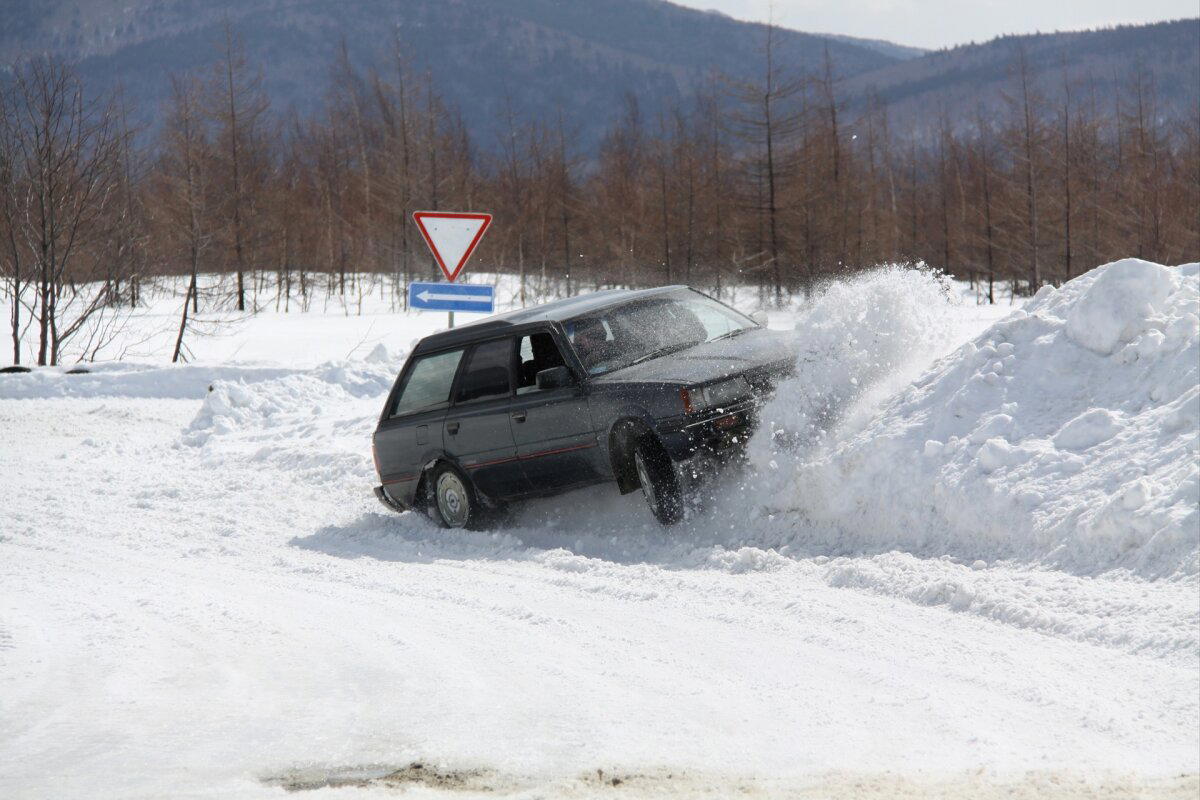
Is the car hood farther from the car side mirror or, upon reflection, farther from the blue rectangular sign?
the blue rectangular sign

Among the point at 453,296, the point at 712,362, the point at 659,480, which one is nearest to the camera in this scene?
the point at 659,480

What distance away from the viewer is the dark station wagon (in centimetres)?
762

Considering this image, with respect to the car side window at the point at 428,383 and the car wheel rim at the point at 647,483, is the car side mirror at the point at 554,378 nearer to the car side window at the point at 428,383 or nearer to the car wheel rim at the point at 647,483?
the car wheel rim at the point at 647,483

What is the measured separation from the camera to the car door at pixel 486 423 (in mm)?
8516

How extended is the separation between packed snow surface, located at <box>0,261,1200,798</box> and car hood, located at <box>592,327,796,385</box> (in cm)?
26

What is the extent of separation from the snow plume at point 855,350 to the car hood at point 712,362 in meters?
0.19

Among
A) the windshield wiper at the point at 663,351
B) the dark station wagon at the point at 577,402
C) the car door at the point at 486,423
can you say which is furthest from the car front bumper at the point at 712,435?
the car door at the point at 486,423

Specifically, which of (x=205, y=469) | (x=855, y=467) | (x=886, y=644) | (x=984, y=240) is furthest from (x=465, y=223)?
(x=984, y=240)

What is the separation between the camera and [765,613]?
5.89 metres

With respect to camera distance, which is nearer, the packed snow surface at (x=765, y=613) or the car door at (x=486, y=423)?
the packed snow surface at (x=765, y=613)

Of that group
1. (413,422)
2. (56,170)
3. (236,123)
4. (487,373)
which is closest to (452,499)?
(413,422)

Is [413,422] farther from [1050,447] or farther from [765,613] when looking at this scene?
[1050,447]

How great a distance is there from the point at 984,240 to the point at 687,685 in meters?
45.6

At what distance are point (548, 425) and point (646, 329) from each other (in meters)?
1.12
